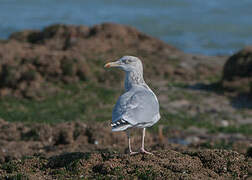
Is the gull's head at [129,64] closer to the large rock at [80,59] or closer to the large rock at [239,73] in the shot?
the large rock at [80,59]

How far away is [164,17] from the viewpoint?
5653 cm

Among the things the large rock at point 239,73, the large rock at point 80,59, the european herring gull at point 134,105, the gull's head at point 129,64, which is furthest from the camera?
the large rock at point 239,73

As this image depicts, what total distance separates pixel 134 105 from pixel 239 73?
18.5 metres

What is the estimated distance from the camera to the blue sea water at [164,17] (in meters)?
45.7

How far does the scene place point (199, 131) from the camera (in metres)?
18.1

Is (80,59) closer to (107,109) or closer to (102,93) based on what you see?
(102,93)

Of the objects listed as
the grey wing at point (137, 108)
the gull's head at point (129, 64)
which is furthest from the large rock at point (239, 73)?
the grey wing at point (137, 108)

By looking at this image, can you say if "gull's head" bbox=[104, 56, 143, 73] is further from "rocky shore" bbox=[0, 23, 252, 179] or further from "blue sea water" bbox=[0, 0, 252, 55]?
"blue sea water" bbox=[0, 0, 252, 55]

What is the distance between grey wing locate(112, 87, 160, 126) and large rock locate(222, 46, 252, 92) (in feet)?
53.3

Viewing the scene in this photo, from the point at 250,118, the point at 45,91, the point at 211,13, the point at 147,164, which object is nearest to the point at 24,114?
the point at 45,91

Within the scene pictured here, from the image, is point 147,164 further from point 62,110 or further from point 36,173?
point 62,110

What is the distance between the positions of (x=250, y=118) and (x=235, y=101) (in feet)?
8.36

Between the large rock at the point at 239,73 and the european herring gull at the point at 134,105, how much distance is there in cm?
1559

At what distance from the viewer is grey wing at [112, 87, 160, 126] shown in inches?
294
